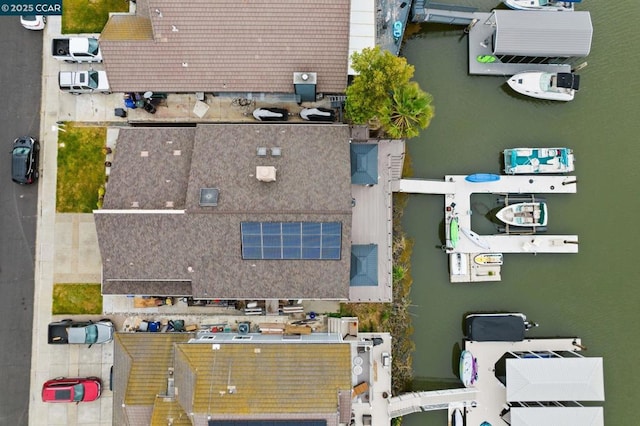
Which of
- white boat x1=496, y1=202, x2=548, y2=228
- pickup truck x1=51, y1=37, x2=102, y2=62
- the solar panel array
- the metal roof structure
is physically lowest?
the metal roof structure

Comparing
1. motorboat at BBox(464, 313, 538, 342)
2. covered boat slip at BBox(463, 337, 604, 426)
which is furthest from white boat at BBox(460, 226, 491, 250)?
covered boat slip at BBox(463, 337, 604, 426)

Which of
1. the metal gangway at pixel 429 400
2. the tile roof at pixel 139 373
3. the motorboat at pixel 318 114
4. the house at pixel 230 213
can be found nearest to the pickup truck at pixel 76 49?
the house at pixel 230 213

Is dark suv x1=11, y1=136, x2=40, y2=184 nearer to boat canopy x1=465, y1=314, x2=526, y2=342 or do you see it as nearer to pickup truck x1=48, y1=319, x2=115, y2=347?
pickup truck x1=48, y1=319, x2=115, y2=347

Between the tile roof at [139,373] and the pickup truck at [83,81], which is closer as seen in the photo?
the tile roof at [139,373]

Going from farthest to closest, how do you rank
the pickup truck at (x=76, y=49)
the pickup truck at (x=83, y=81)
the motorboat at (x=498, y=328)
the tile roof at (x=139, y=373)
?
1. the motorboat at (x=498, y=328)
2. the pickup truck at (x=76, y=49)
3. the pickup truck at (x=83, y=81)
4. the tile roof at (x=139, y=373)

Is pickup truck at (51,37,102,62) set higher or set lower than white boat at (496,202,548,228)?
higher

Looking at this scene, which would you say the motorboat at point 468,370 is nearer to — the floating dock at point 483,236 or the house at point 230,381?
the floating dock at point 483,236
